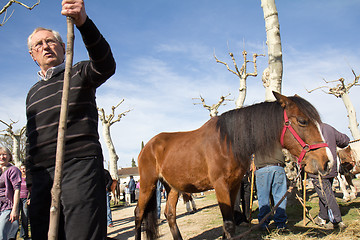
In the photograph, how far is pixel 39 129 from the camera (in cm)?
183

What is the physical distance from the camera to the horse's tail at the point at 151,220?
557 cm

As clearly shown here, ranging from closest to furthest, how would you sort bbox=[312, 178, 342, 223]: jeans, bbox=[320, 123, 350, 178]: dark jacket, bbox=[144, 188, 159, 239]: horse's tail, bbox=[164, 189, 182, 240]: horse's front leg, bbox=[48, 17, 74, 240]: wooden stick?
bbox=[48, 17, 74, 240]: wooden stick
bbox=[312, 178, 342, 223]: jeans
bbox=[320, 123, 350, 178]: dark jacket
bbox=[164, 189, 182, 240]: horse's front leg
bbox=[144, 188, 159, 239]: horse's tail

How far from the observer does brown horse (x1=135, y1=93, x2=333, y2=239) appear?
3.50 metres

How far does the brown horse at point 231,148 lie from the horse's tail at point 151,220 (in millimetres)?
19

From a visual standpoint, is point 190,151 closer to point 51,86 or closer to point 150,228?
point 150,228

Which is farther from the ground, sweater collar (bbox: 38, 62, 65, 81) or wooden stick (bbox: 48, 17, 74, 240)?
sweater collar (bbox: 38, 62, 65, 81)

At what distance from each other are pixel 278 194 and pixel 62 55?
4.48 m

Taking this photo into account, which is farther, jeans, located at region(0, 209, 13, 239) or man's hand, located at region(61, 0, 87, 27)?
jeans, located at region(0, 209, 13, 239)

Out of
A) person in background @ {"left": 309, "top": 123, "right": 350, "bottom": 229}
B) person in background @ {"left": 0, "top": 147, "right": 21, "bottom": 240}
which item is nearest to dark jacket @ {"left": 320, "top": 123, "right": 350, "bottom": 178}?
person in background @ {"left": 309, "top": 123, "right": 350, "bottom": 229}

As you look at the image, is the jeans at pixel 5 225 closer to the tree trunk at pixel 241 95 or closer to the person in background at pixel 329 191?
the person in background at pixel 329 191

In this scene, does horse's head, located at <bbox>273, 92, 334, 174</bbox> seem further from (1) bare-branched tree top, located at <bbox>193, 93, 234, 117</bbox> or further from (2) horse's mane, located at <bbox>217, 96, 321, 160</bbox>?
(1) bare-branched tree top, located at <bbox>193, 93, 234, 117</bbox>

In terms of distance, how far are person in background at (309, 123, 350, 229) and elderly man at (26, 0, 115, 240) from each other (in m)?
4.20

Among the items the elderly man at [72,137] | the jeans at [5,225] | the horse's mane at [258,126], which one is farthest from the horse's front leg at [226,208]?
the jeans at [5,225]

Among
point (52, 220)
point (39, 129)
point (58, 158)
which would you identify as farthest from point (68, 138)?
point (52, 220)
